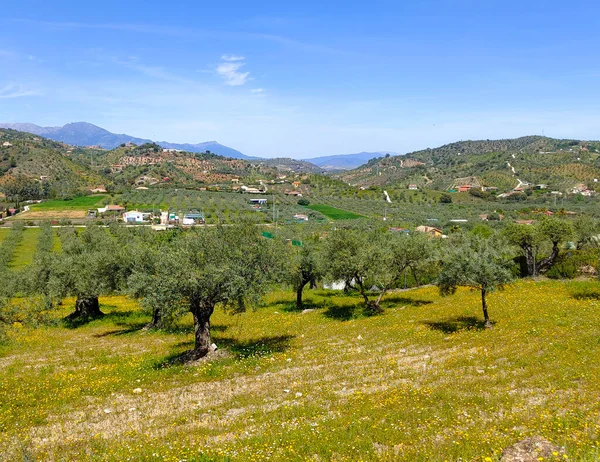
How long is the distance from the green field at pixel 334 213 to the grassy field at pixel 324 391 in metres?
120

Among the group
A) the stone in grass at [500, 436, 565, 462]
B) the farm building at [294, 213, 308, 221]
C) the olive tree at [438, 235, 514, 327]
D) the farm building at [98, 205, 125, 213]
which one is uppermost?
the farm building at [98, 205, 125, 213]

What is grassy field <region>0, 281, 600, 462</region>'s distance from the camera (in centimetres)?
1227

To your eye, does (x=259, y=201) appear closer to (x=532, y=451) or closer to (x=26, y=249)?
(x=26, y=249)

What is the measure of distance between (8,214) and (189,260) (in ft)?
595

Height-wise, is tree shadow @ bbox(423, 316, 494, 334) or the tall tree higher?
the tall tree

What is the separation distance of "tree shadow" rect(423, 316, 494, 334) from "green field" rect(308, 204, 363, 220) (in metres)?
118

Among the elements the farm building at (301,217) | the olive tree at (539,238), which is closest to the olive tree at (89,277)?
the olive tree at (539,238)

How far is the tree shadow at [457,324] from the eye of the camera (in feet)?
89.3

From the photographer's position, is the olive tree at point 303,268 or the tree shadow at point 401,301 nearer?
the tree shadow at point 401,301

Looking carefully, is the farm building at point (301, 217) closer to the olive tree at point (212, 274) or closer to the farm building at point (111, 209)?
the farm building at point (111, 209)

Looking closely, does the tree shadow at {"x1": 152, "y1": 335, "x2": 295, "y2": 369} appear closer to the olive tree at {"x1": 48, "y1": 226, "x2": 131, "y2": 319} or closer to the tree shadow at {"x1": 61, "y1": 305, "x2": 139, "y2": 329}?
the olive tree at {"x1": 48, "y1": 226, "x2": 131, "y2": 319}

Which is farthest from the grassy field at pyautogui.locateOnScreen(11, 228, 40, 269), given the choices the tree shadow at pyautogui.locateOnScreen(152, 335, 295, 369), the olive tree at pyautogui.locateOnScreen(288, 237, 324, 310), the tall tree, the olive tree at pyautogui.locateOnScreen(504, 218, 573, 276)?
the olive tree at pyautogui.locateOnScreen(504, 218, 573, 276)

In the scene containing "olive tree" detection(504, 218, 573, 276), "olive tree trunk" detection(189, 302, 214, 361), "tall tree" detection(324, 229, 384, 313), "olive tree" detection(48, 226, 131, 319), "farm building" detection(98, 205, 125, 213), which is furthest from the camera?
"farm building" detection(98, 205, 125, 213)

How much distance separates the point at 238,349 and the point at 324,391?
9201 millimetres
